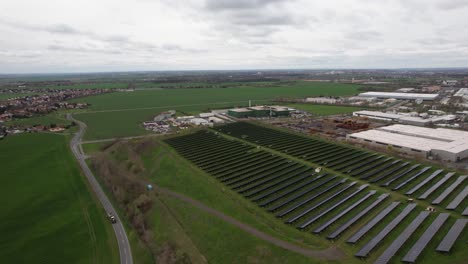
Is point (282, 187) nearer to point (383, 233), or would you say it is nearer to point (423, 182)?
point (383, 233)

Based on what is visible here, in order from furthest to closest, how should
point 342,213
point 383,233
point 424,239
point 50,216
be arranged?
point 50,216 < point 342,213 < point 383,233 < point 424,239

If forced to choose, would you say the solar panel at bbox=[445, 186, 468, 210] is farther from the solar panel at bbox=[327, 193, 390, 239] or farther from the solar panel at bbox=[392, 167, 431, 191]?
the solar panel at bbox=[327, 193, 390, 239]

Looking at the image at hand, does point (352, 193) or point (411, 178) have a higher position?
point (411, 178)

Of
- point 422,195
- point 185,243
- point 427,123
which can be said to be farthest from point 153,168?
point 427,123

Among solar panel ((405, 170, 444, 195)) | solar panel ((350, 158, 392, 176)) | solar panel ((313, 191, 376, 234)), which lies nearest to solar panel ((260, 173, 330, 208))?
solar panel ((350, 158, 392, 176))

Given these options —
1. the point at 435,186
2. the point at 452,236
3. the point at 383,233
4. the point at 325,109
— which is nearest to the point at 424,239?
the point at 452,236
